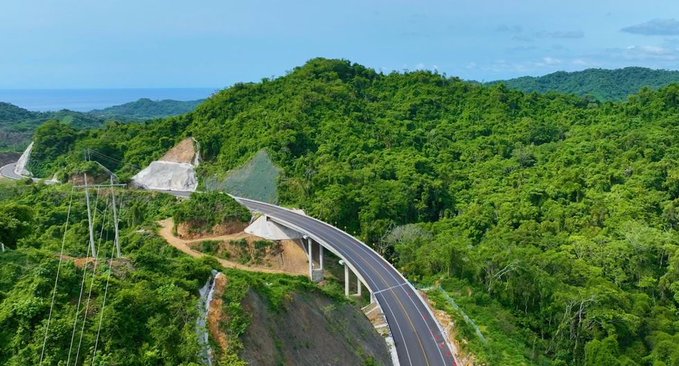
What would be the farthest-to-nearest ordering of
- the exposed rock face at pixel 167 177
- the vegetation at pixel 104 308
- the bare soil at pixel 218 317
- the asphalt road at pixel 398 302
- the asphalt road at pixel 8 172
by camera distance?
the asphalt road at pixel 8 172, the exposed rock face at pixel 167 177, the asphalt road at pixel 398 302, the bare soil at pixel 218 317, the vegetation at pixel 104 308

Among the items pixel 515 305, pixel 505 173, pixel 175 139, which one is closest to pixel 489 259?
pixel 515 305

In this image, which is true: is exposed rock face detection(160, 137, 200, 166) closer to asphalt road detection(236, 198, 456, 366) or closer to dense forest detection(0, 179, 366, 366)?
asphalt road detection(236, 198, 456, 366)

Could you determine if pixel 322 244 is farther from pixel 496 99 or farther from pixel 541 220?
pixel 496 99

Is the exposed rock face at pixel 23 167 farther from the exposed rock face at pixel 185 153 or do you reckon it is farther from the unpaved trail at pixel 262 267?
the unpaved trail at pixel 262 267

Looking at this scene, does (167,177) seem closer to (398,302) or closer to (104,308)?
(398,302)

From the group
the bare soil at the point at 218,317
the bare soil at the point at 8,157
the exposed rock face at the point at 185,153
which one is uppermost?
the exposed rock face at the point at 185,153

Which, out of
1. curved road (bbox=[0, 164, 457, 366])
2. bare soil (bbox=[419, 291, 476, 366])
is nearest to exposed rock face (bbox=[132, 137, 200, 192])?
curved road (bbox=[0, 164, 457, 366])

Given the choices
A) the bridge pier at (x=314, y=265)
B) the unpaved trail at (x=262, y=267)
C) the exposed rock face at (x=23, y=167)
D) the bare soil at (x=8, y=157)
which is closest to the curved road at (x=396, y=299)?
the bridge pier at (x=314, y=265)
